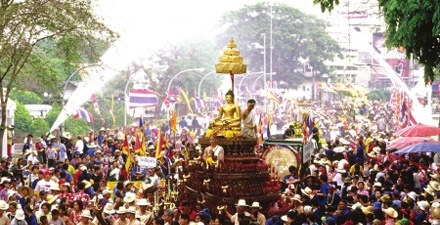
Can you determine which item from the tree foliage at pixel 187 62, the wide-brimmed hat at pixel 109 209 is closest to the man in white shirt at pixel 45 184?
the wide-brimmed hat at pixel 109 209

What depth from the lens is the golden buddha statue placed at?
23.7 m

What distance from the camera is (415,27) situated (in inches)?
760

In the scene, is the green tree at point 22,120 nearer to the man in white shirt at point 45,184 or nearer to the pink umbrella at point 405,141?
the pink umbrella at point 405,141

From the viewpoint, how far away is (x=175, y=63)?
90438 mm

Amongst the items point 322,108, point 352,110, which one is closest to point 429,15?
point 352,110

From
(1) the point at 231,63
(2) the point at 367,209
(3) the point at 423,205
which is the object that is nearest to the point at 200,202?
(2) the point at 367,209

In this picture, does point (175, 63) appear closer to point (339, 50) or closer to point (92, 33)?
point (339, 50)

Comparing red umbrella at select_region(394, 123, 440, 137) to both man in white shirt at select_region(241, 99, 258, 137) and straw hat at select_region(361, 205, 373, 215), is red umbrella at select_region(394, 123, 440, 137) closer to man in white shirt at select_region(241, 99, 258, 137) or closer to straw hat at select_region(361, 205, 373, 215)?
man in white shirt at select_region(241, 99, 258, 137)

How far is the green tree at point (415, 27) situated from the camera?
19.0 meters

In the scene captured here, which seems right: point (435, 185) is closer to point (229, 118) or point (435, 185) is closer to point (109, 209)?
point (229, 118)

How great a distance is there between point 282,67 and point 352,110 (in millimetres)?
16400

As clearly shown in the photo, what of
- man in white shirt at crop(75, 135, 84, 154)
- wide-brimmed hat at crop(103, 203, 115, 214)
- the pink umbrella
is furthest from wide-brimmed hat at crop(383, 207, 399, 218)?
man in white shirt at crop(75, 135, 84, 154)

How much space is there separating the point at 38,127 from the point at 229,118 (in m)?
34.9

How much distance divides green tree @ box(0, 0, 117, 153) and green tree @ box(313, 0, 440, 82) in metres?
10.8
